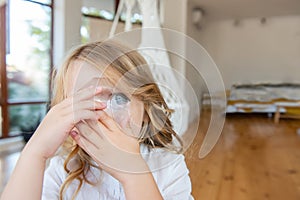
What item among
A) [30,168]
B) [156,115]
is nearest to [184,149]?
[156,115]

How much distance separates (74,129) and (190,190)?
23cm

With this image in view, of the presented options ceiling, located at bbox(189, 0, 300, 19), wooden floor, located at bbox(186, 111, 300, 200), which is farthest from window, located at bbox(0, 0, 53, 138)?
ceiling, located at bbox(189, 0, 300, 19)

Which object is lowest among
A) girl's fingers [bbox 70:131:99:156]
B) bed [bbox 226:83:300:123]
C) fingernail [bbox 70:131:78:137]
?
bed [bbox 226:83:300:123]

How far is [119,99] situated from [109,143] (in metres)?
0.05

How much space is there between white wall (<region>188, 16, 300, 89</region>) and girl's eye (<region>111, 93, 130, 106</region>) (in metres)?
3.95

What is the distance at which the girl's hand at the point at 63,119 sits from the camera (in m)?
0.28

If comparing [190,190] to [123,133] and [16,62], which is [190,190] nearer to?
[123,133]

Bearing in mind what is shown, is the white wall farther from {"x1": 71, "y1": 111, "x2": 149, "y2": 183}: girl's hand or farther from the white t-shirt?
{"x1": 71, "y1": 111, "x2": 149, "y2": 183}: girl's hand

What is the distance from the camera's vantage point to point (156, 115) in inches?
13.4

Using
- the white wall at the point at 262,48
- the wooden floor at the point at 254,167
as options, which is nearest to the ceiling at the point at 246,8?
the white wall at the point at 262,48

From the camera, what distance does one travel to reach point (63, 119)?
291mm

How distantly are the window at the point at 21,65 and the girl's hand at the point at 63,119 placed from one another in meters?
1.64

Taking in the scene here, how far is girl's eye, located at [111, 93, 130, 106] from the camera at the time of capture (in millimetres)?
289

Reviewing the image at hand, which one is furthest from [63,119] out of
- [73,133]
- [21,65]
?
[21,65]
